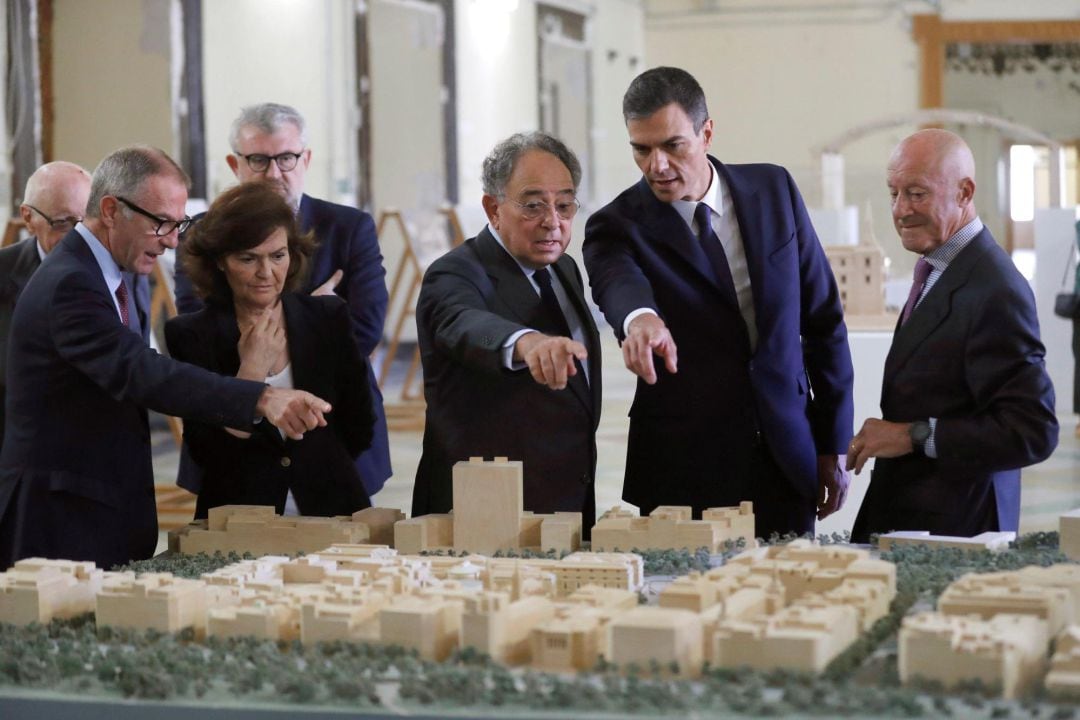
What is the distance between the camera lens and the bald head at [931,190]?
3.66m

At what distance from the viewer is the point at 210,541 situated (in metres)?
3.46

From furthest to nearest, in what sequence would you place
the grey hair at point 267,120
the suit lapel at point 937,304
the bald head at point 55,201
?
the bald head at point 55,201
the grey hair at point 267,120
the suit lapel at point 937,304

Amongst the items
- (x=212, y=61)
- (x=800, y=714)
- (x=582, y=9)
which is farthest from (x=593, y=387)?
(x=582, y=9)

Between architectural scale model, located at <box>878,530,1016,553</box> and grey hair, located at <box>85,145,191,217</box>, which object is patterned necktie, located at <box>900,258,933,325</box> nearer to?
architectural scale model, located at <box>878,530,1016,553</box>

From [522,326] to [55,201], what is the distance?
2.06 metres

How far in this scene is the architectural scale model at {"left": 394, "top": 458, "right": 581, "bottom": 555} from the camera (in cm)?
337

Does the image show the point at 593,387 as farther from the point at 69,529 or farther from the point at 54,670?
the point at 54,670

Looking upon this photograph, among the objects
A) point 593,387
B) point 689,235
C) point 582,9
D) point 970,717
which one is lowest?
point 970,717

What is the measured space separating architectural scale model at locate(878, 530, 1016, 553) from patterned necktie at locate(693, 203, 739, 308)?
2.88 feet

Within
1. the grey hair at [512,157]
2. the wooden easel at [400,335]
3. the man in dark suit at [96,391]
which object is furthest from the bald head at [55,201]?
the wooden easel at [400,335]

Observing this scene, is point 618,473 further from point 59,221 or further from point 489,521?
point 489,521

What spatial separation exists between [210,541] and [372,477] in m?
0.90

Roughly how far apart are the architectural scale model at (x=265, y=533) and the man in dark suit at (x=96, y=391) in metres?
0.20

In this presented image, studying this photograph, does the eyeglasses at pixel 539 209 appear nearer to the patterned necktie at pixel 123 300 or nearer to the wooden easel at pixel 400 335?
the patterned necktie at pixel 123 300
